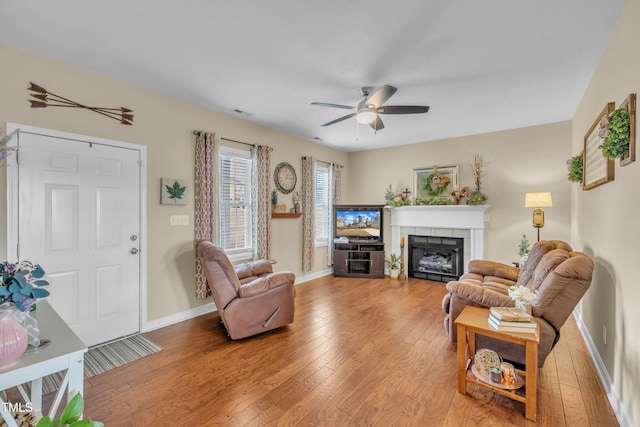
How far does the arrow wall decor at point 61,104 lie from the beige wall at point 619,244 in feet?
14.1

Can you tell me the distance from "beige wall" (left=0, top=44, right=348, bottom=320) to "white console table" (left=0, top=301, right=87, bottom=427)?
1.80m

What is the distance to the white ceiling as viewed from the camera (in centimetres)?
200

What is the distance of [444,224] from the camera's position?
538 centimetres

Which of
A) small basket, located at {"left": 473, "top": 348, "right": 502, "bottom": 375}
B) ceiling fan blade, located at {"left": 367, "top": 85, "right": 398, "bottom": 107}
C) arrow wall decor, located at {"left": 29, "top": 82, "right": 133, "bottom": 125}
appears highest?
ceiling fan blade, located at {"left": 367, "top": 85, "right": 398, "bottom": 107}

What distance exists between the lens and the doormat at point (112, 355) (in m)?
2.39

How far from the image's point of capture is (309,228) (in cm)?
545

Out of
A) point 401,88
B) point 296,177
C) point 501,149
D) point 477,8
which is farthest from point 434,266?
point 477,8

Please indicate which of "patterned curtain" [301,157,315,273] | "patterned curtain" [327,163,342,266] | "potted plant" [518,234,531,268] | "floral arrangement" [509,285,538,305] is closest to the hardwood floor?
"floral arrangement" [509,285,538,305]

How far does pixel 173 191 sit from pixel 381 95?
263cm

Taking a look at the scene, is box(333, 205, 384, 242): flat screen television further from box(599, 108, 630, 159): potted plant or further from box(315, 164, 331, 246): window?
box(599, 108, 630, 159): potted plant

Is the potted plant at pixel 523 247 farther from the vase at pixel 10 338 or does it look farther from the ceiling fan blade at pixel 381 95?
the vase at pixel 10 338

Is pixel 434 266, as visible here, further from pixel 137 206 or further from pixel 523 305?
pixel 137 206

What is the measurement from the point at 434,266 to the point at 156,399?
4.96m

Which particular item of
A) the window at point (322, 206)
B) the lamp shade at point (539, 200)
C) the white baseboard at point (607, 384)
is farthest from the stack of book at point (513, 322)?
the window at point (322, 206)
